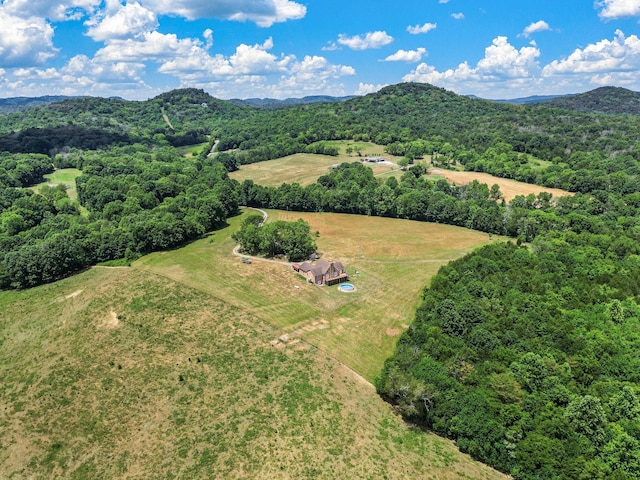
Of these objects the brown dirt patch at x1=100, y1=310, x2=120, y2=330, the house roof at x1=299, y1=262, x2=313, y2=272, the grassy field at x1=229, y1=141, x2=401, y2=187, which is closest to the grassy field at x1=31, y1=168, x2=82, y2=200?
the grassy field at x1=229, y1=141, x2=401, y2=187

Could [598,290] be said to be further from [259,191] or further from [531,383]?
[259,191]

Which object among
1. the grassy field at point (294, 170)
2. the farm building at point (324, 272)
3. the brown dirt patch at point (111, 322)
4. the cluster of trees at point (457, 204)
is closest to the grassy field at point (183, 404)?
the brown dirt patch at point (111, 322)

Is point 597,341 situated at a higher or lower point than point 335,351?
higher

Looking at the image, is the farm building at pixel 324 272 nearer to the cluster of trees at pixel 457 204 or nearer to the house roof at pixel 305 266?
the house roof at pixel 305 266

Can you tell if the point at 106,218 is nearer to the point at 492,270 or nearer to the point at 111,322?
the point at 111,322

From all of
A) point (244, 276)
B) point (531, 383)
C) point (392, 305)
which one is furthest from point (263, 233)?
point (531, 383)

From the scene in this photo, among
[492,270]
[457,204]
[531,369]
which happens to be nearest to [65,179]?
[457,204]

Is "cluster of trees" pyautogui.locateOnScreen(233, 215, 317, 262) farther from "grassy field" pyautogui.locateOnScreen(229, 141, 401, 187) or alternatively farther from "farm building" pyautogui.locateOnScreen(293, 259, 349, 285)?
"grassy field" pyautogui.locateOnScreen(229, 141, 401, 187)
